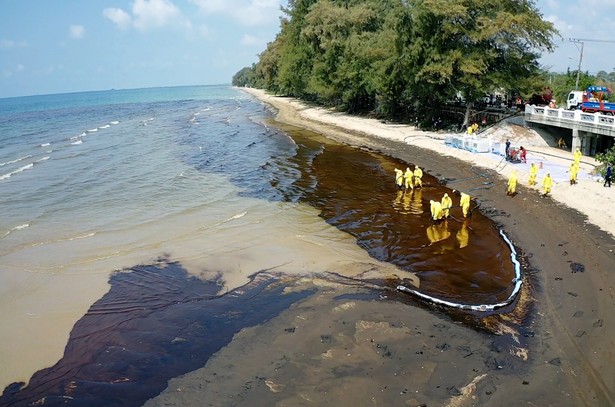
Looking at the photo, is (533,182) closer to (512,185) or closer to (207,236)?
(512,185)

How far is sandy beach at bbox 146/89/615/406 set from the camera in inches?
370

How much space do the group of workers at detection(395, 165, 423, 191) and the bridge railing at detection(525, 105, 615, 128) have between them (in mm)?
10648

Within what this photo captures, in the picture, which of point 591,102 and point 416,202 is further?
point 591,102

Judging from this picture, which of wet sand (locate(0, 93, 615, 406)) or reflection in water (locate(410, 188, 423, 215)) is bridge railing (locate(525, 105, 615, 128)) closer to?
reflection in water (locate(410, 188, 423, 215))

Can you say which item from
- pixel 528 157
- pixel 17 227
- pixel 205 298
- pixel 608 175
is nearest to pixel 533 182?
pixel 608 175

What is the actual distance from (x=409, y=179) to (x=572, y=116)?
12.7 meters

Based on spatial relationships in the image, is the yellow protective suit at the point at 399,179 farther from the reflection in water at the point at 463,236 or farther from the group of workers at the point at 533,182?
the reflection in water at the point at 463,236

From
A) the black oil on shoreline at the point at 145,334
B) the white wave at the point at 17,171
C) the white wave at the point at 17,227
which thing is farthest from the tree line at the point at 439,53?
the white wave at the point at 17,171

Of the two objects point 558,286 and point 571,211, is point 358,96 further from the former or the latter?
point 558,286

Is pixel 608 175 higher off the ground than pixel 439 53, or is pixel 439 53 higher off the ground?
pixel 439 53

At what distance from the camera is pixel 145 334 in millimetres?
12219

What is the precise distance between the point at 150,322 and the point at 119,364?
1.95 metres

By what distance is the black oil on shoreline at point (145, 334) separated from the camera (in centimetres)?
1006

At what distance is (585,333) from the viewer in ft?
37.1
